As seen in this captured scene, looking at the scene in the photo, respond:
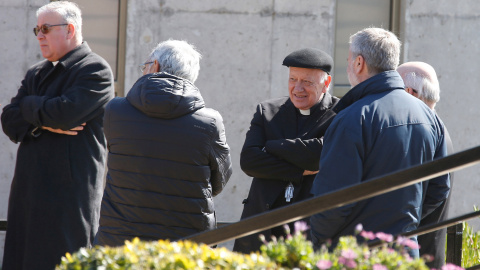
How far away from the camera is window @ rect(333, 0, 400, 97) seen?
752 centimetres

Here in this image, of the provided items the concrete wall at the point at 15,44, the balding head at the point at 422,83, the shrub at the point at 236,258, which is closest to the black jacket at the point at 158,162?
the balding head at the point at 422,83

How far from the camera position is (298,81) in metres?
4.70

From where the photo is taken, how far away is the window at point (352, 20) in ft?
24.7

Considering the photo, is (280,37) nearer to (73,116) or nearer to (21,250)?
(73,116)

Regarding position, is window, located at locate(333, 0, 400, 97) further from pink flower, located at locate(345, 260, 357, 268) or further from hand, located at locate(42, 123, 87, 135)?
pink flower, located at locate(345, 260, 357, 268)

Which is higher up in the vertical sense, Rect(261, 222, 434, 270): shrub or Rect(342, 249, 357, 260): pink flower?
Rect(342, 249, 357, 260): pink flower

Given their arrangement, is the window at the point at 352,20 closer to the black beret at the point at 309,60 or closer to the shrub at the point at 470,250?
the shrub at the point at 470,250

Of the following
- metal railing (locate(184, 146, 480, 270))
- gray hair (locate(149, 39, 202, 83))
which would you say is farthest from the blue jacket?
gray hair (locate(149, 39, 202, 83))

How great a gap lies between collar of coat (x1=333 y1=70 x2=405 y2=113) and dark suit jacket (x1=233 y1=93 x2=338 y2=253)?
81 centimetres

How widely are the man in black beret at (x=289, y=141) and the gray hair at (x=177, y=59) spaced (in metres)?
0.69

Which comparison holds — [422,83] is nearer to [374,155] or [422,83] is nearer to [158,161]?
[374,155]

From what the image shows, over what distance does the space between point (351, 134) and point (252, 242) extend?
4.52 ft

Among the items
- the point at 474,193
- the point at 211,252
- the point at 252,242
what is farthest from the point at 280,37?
the point at 211,252

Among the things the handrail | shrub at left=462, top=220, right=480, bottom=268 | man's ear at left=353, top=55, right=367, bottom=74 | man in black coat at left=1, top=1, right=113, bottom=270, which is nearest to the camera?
the handrail
